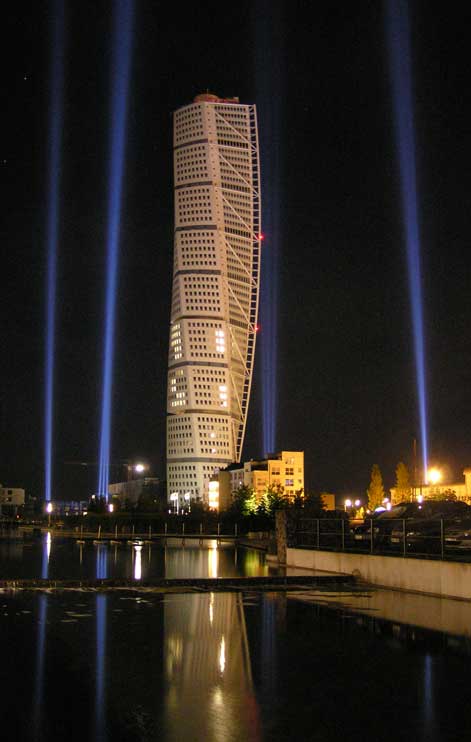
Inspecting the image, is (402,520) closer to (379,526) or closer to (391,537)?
(391,537)

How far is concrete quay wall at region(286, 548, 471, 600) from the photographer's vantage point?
646 inches

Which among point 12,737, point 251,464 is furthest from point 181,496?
point 12,737

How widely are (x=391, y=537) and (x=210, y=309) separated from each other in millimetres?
152699

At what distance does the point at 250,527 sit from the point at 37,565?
43469mm

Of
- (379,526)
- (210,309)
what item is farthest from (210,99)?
(379,526)

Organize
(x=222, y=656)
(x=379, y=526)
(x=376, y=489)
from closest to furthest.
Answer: (x=222, y=656)
(x=379, y=526)
(x=376, y=489)

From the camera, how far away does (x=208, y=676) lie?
8.56 metres

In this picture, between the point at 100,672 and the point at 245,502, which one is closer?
the point at 100,672

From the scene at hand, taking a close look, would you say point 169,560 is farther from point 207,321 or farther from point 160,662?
point 207,321

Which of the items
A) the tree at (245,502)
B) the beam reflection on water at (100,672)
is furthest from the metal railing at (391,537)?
the tree at (245,502)

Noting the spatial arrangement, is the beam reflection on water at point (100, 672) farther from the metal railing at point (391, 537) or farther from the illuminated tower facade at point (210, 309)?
the illuminated tower facade at point (210, 309)

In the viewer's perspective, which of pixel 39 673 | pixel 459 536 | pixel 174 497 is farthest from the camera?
pixel 174 497

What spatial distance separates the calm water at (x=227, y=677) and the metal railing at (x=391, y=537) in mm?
4491

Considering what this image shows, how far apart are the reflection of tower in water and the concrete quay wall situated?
15.4ft
